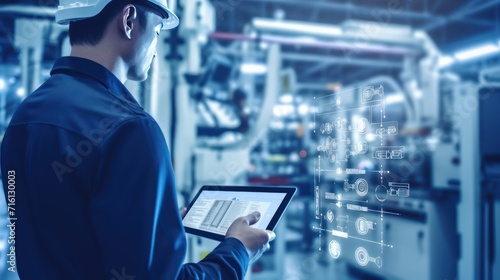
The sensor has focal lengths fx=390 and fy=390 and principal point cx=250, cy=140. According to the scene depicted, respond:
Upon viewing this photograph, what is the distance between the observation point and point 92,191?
0.83 meters

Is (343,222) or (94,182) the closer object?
(94,182)

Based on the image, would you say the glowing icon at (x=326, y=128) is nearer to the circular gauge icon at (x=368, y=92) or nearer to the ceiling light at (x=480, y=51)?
the circular gauge icon at (x=368, y=92)

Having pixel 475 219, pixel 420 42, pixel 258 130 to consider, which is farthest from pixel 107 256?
pixel 420 42

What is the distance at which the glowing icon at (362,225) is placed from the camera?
1695mm

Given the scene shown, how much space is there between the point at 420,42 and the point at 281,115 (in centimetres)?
564

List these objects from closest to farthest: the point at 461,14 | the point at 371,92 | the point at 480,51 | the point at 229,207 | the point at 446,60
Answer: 1. the point at 229,207
2. the point at 371,92
3. the point at 480,51
4. the point at 461,14
5. the point at 446,60

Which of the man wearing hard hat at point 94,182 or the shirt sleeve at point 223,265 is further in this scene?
the shirt sleeve at point 223,265

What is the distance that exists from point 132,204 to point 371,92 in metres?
1.16

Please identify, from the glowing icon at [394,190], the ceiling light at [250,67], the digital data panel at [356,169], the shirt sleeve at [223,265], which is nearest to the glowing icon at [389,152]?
the digital data panel at [356,169]

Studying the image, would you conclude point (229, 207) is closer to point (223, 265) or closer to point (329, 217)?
point (223, 265)

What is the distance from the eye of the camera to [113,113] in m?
0.85

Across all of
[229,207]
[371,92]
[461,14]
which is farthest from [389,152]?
[461,14]

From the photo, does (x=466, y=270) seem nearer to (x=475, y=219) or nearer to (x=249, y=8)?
(x=475, y=219)

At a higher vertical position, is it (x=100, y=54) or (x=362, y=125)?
(x=100, y=54)
